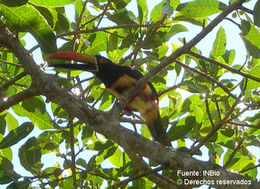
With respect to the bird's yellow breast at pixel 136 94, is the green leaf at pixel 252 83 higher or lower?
lower

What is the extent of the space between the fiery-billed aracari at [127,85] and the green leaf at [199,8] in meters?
0.86

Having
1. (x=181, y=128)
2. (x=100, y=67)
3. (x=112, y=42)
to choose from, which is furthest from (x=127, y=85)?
(x=181, y=128)

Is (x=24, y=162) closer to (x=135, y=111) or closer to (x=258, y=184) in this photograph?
(x=135, y=111)

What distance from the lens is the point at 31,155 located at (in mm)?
3596

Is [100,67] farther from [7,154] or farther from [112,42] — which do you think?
[7,154]

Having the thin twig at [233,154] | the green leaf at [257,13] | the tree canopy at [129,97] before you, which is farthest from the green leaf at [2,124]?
the green leaf at [257,13]

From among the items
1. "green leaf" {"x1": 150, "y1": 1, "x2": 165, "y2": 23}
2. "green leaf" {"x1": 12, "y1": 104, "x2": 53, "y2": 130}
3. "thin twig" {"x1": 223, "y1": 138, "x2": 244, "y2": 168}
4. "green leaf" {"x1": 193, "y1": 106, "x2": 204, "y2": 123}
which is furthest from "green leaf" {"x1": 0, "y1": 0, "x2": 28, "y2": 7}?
"thin twig" {"x1": 223, "y1": 138, "x2": 244, "y2": 168}

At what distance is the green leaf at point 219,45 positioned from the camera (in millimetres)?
3838

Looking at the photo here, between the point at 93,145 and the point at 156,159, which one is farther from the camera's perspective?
the point at 93,145

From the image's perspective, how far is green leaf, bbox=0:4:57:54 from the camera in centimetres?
301

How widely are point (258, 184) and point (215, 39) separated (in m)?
1.75

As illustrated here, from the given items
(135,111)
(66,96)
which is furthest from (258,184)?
(135,111)

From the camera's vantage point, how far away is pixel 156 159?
2615mm

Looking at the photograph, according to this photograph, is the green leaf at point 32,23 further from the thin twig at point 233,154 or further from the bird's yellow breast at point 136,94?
the thin twig at point 233,154
